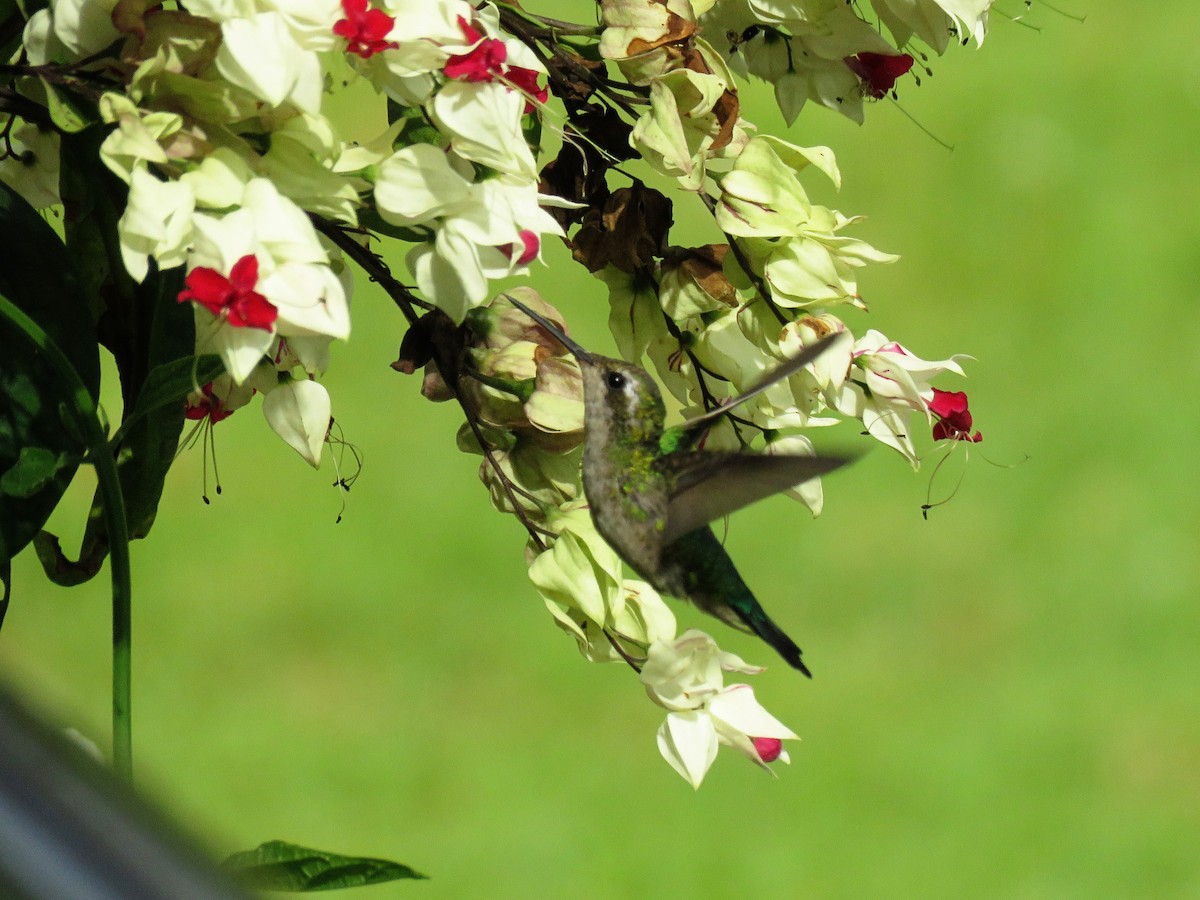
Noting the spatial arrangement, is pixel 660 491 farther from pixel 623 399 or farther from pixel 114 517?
pixel 114 517

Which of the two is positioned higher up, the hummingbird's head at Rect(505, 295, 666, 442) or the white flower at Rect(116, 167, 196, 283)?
the white flower at Rect(116, 167, 196, 283)

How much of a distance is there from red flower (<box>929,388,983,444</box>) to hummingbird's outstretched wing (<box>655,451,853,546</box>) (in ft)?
0.12

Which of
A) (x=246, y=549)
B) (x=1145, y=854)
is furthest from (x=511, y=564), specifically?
(x=1145, y=854)

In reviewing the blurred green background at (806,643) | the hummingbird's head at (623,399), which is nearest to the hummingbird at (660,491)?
the hummingbird's head at (623,399)

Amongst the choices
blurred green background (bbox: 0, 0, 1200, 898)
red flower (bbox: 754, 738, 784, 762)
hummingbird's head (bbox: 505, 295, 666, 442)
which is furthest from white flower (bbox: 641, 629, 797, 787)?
blurred green background (bbox: 0, 0, 1200, 898)

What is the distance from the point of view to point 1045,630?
5.36ft

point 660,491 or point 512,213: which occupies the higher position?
point 512,213

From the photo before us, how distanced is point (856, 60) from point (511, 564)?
128cm

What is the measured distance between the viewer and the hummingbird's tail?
0.47 meters

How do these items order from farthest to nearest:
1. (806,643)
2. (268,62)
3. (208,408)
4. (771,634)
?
1. (806,643)
2. (771,634)
3. (208,408)
4. (268,62)

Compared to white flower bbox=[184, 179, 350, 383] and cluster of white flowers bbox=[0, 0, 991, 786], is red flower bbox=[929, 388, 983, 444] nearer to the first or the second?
cluster of white flowers bbox=[0, 0, 991, 786]

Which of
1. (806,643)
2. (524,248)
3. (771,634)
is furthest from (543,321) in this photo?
(806,643)

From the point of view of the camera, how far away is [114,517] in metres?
0.32

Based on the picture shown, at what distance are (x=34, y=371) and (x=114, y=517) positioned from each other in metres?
0.04
